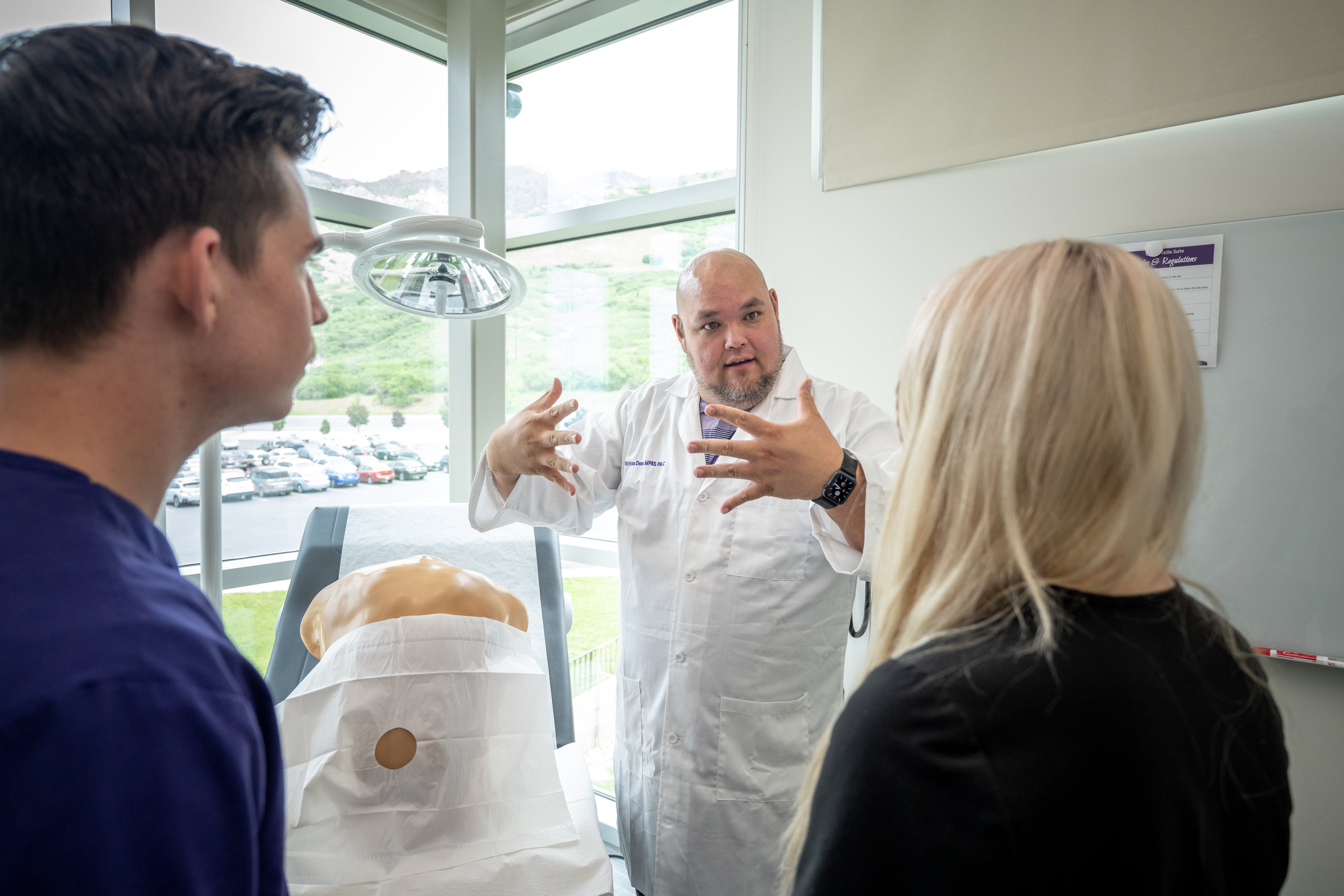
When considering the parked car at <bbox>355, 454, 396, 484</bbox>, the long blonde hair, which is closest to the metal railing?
the parked car at <bbox>355, 454, 396, 484</bbox>

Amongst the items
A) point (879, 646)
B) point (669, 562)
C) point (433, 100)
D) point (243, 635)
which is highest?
point (433, 100)

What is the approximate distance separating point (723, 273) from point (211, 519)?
1.40m

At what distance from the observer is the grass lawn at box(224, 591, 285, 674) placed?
1988 mm

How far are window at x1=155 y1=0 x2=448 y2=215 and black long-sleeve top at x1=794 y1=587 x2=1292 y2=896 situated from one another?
2.19 meters

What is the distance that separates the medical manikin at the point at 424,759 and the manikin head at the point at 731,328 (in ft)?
2.64

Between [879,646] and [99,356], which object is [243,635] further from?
[879,646]

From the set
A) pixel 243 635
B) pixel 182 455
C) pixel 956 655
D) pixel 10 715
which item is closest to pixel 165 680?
pixel 10 715

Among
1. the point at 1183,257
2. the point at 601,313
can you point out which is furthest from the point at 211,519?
the point at 1183,257

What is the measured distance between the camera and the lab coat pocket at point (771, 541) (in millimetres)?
1556

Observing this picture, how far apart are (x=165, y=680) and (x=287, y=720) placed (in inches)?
31.0

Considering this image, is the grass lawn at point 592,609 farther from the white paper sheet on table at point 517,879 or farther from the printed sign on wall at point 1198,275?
the printed sign on wall at point 1198,275

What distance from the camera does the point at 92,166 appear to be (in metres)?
0.54

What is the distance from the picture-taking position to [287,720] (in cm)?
116

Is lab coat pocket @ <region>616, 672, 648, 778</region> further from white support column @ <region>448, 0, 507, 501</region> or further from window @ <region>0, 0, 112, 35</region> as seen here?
window @ <region>0, 0, 112, 35</region>
